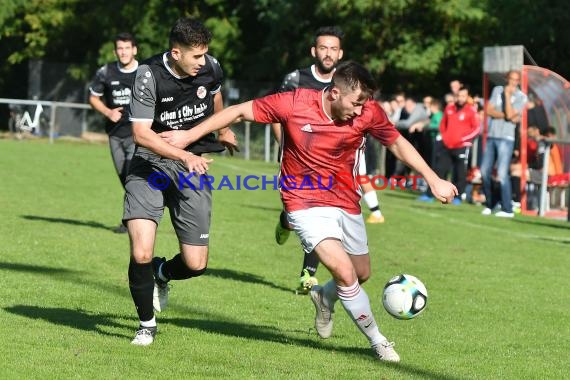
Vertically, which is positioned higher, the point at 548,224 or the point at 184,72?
the point at 184,72


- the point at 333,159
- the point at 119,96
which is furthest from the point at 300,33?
the point at 333,159

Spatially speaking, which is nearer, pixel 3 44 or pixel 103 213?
pixel 103 213

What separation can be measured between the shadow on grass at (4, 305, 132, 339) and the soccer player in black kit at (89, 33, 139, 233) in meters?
4.74

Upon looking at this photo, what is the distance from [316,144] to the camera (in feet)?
24.5

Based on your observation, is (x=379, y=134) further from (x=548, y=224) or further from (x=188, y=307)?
(x=548, y=224)

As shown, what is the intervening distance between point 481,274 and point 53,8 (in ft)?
116

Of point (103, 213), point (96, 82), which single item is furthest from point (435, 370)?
point (103, 213)

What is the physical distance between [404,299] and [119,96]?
22.8 feet

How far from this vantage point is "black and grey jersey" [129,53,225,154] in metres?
7.89

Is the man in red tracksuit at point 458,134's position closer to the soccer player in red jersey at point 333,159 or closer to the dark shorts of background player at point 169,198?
the dark shorts of background player at point 169,198

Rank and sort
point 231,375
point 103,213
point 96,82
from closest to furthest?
point 231,375 → point 96,82 → point 103,213

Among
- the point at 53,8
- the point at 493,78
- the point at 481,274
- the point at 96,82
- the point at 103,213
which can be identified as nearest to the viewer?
the point at 481,274

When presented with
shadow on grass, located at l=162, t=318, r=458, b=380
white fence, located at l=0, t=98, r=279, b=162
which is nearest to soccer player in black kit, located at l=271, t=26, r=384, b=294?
shadow on grass, located at l=162, t=318, r=458, b=380

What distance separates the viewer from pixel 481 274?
40.3ft
